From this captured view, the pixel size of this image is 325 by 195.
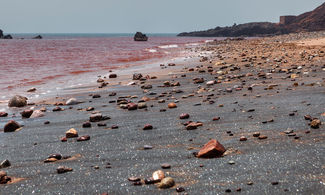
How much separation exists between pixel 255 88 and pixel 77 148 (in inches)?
204

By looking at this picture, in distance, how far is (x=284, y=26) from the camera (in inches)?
7077

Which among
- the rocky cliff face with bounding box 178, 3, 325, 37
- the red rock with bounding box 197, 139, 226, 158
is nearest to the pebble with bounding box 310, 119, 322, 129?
the red rock with bounding box 197, 139, 226, 158

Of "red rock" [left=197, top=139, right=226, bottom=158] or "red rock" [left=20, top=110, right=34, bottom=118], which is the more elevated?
"red rock" [left=197, top=139, right=226, bottom=158]

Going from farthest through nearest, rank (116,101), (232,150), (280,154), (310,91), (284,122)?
(116,101)
(310,91)
(284,122)
(232,150)
(280,154)

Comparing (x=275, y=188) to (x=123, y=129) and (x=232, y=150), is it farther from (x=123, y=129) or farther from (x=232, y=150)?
(x=123, y=129)

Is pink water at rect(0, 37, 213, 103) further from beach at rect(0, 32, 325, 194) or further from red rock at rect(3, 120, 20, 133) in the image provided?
beach at rect(0, 32, 325, 194)

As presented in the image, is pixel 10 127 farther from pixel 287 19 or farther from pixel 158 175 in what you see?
pixel 287 19

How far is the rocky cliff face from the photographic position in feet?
510

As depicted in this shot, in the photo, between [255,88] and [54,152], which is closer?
[54,152]

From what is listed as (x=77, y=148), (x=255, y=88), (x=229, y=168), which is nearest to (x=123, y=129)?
(x=77, y=148)

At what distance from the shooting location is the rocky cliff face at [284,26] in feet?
510

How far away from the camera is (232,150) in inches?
141

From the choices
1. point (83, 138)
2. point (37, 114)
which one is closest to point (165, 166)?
point (83, 138)

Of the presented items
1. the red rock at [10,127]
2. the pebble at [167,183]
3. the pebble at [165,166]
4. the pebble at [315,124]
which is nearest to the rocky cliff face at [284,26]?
the pebble at [315,124]
